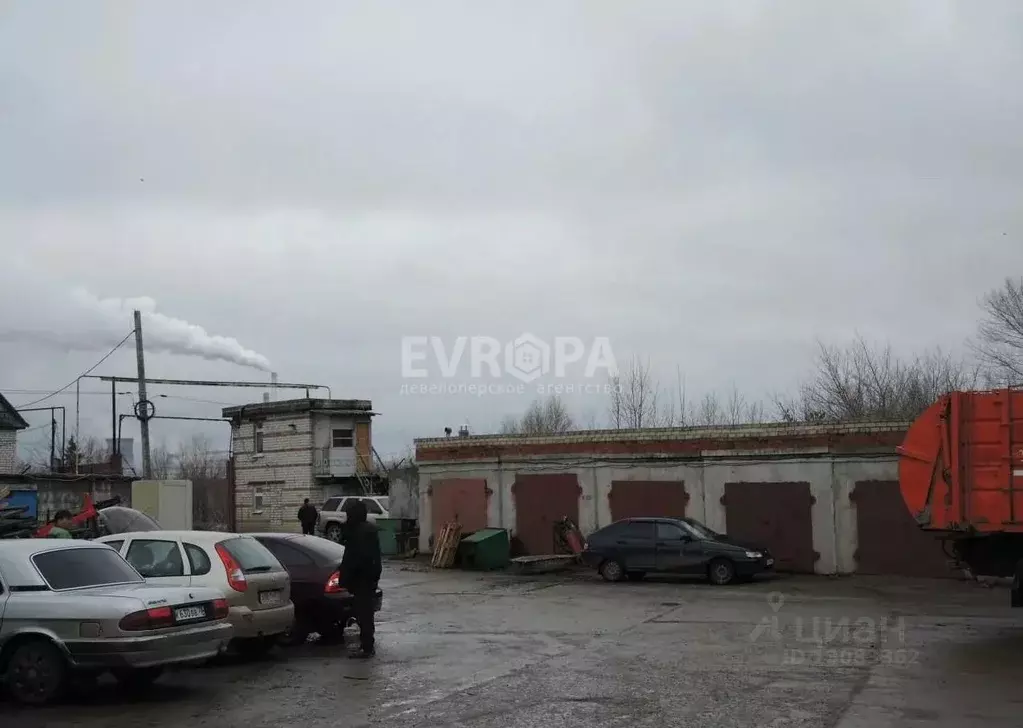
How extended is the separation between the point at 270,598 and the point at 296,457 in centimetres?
3666

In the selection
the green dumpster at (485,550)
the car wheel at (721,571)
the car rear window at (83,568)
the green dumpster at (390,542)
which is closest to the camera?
the car rear window at (83,568)

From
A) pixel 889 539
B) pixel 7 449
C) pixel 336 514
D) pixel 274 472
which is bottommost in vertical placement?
pixel 336 514

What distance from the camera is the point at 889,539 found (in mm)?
23672

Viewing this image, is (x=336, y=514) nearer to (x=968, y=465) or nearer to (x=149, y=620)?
(x=968, y=465)

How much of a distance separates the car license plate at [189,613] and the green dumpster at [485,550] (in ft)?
57.5

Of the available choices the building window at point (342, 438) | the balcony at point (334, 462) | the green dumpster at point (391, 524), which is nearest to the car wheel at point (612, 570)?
the green dumpster at point (391, 524)

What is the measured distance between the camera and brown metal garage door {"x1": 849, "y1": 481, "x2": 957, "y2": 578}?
23234 millimetres

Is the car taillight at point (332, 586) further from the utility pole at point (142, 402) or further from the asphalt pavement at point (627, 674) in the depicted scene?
the utility pole at point (142, 402)

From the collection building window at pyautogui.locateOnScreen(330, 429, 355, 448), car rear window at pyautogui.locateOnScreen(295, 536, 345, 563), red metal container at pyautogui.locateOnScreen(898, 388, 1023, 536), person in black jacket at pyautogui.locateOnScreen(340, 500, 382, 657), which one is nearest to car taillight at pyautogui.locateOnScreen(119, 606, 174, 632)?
person in black jacket at pyautogui.locateOnScreen(340, 500, 382, 657)

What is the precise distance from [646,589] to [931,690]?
11750 millimetres

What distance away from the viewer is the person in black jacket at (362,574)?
41.0 feet

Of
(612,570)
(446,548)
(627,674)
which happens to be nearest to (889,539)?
(612,570)

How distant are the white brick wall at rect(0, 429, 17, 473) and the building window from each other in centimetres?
1693

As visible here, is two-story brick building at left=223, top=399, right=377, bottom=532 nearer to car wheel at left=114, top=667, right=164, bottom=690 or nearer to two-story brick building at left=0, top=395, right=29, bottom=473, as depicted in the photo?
two-story brick building at left=0, top=395, right=29, bottom=473
